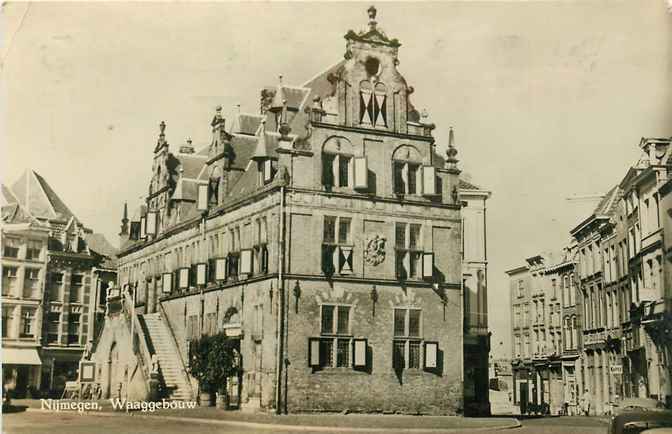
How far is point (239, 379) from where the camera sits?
49.9 feet

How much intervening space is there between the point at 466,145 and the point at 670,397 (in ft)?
15.4

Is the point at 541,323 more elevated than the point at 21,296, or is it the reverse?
the point at 21,296

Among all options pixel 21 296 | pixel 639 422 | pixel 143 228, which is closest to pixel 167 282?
pixel 143 228

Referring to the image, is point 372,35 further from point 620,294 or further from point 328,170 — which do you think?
point 620,294

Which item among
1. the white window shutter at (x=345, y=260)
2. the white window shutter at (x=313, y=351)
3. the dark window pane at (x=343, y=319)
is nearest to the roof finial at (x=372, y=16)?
the white window shutter at (x=345, y=260)

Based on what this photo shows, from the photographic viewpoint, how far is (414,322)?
15.6m

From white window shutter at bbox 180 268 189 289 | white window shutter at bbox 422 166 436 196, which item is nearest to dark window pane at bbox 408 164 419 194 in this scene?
white window shutter at bbox 422 166 436 196

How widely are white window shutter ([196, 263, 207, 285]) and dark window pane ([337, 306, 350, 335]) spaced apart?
2260 millimetres

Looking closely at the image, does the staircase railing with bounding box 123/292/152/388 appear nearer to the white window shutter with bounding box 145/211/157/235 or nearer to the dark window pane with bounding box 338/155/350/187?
the white window shutter with bounding box 145/211/157/235

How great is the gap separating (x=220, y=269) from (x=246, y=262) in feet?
1.64

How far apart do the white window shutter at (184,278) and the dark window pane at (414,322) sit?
3.64 metres

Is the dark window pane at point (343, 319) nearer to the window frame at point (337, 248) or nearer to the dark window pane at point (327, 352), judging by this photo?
the dark window pane at point (327, 352)

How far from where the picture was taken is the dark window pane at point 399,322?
51.0ft

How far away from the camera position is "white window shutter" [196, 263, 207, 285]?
1580 cm
